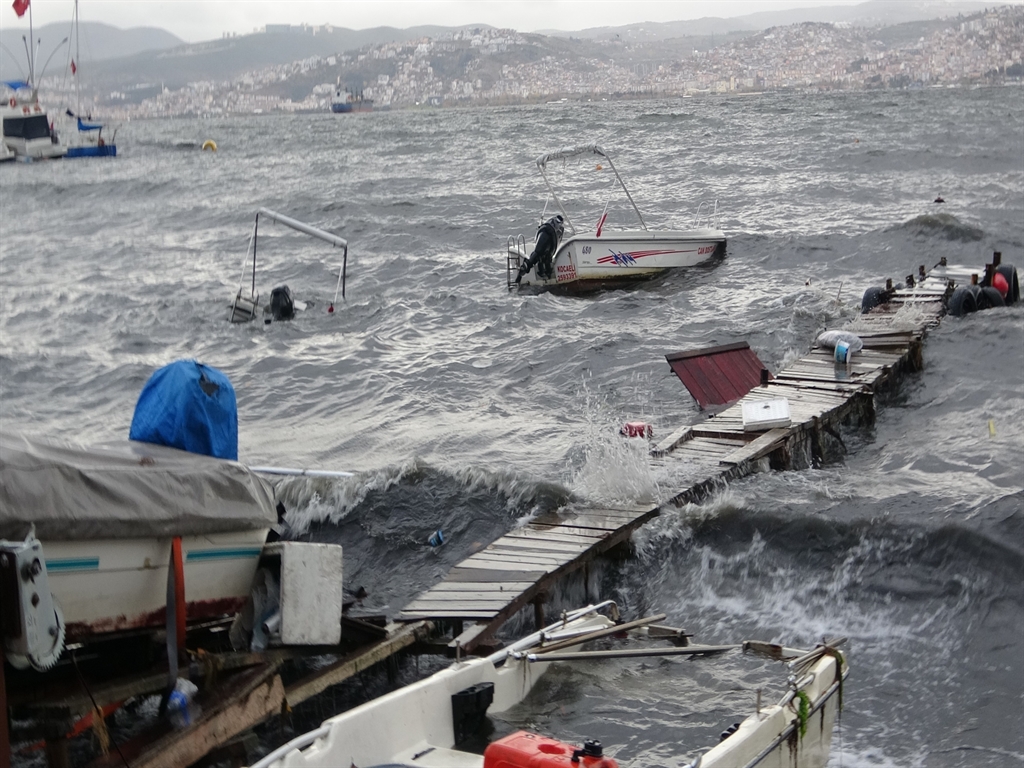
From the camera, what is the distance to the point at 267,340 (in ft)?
70.4

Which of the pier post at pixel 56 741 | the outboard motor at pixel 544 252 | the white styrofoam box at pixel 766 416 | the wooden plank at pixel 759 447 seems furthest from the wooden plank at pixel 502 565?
the outboard motor at pixel 544 252

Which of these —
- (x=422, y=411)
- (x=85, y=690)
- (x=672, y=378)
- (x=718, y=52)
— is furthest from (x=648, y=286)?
(x=718, y=52)

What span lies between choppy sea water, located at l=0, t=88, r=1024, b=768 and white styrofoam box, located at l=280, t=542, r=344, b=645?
Answer: 80 cm

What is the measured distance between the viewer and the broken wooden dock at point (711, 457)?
28.7ft

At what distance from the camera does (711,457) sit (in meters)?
12.0

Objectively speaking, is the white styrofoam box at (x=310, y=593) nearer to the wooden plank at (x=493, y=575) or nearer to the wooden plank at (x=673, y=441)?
the wooden plank at (x=493, y=575)

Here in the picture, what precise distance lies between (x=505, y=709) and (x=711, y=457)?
5525 millimetres

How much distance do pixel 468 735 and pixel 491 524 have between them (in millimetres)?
4937

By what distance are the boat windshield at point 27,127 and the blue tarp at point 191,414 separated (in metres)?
79.2

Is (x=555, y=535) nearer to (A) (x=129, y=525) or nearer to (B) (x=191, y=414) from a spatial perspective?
(B) (x=191, y=414)

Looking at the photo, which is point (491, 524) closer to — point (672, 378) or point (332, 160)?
point (672, 378)

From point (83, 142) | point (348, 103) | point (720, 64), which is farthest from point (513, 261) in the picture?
point (348, 103)

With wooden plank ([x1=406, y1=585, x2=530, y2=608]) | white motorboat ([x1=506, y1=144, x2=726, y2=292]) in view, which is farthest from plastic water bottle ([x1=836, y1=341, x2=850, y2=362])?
white motorboat ([x1=506, y1=144, x2=726, y2=292])

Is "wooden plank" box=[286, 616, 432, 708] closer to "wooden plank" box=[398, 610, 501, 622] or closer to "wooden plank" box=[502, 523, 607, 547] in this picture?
"wooden plank" box=[398, 610, 501, 622]
